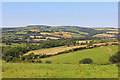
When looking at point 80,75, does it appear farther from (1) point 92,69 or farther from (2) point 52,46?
(2) point 52,46

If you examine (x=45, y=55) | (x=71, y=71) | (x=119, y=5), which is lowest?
(x=45, y=55)

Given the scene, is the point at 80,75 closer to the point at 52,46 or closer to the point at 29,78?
→ the point at 29,78

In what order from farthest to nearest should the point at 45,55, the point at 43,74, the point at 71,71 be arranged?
the point at 45,55
the point at 71,71
the point at 43,74

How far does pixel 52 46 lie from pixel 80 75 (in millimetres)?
101526

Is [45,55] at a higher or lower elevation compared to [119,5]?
lower

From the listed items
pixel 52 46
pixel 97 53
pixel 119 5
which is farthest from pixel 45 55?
pixel 119 5

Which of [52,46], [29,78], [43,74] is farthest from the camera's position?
[52,46]

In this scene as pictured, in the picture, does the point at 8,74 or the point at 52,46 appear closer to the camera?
the point at 8,74

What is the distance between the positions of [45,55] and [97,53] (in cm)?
2577

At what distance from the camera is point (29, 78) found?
15.5m

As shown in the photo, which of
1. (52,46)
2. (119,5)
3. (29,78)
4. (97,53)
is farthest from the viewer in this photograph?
(52,46)

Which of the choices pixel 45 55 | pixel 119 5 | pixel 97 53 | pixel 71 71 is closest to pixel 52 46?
pixel 45 55

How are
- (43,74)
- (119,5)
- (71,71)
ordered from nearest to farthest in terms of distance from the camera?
(43,74)
(71,71)
(119,5)

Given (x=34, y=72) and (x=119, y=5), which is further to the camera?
(x=119, y=5)
